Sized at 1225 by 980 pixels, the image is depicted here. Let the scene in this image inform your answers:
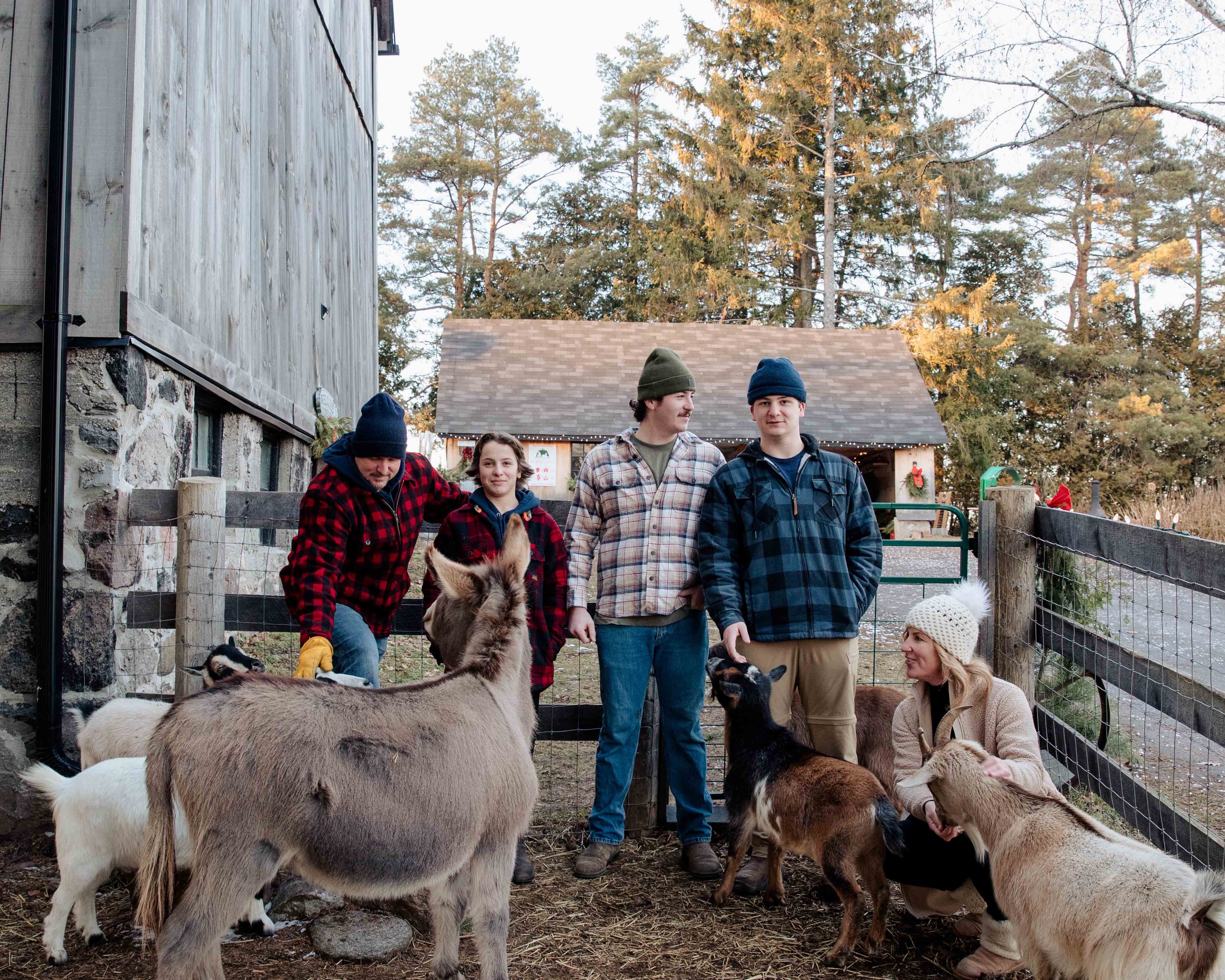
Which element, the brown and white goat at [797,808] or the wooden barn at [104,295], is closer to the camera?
the brown and white goat at [797,808]

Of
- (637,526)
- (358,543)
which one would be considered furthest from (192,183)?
(637,526)

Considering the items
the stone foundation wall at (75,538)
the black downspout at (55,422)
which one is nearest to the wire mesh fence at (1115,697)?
the stone foundation wall at (75,538)

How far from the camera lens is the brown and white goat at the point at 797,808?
338cm

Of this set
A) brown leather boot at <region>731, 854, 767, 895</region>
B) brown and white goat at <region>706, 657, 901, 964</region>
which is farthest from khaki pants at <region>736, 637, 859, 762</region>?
brown leather boot at <region>731, 854, 767, 895</region>

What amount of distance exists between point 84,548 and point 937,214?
96.8 feet

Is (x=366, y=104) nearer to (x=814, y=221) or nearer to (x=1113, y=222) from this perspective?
(x=814, y=221)

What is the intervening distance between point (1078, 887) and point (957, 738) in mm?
797

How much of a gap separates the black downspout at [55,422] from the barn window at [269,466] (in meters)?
4.43

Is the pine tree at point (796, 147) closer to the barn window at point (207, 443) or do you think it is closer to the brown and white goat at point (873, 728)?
the barn window at point (207, 443)

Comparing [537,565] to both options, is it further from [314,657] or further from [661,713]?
[314,657]

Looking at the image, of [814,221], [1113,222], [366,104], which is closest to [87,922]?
[366,104]

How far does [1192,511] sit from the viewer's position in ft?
64.6

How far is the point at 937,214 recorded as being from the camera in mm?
29438

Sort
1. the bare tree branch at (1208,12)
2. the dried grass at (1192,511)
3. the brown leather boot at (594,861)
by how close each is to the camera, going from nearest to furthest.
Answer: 1. the brown leather boot at (594,861)
2. the bare tree branch at (1208,12)
3. the dried grass at (1192,511)
